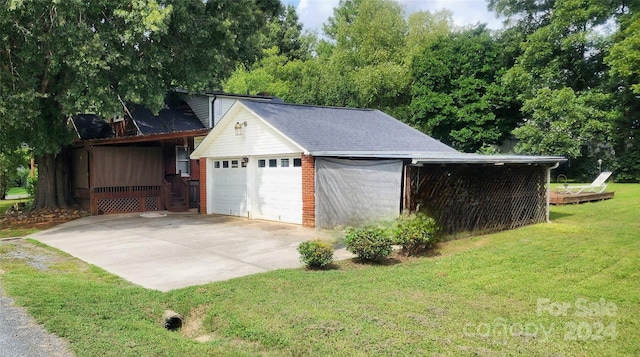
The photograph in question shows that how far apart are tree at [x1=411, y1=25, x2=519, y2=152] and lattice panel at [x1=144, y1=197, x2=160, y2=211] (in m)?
21.0

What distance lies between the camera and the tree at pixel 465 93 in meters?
31.7

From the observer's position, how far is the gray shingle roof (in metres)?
13.3

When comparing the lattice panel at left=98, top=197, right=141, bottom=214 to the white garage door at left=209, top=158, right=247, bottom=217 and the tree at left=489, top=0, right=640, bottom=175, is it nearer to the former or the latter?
the white garage door at left=209, top=158, right=247, bottom=217

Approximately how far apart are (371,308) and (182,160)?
16232 millimetres

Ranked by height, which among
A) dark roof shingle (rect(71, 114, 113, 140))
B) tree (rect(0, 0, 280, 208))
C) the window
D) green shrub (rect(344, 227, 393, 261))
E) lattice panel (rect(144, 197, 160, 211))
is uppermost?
tree (rect(0, 0, 280, 208))

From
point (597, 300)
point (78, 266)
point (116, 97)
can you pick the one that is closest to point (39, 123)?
point (116, 97)

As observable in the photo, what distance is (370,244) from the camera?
8.16 meters

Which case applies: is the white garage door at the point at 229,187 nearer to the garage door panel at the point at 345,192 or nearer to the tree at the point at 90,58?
the tree at the point at 90,58

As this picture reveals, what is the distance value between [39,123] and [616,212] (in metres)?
19.7

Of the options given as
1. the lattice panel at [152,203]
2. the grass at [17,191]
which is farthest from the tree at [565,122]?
the grass at [17,191]

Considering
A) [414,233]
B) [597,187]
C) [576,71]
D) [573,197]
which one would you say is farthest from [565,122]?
[414,233]

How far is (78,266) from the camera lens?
8367 mm

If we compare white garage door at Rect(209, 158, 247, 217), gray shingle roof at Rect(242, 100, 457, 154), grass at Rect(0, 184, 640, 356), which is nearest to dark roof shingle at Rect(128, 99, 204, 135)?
white garage door at Rect(209, 158, 247, 217)

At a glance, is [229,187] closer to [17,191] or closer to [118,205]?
[118,205]
